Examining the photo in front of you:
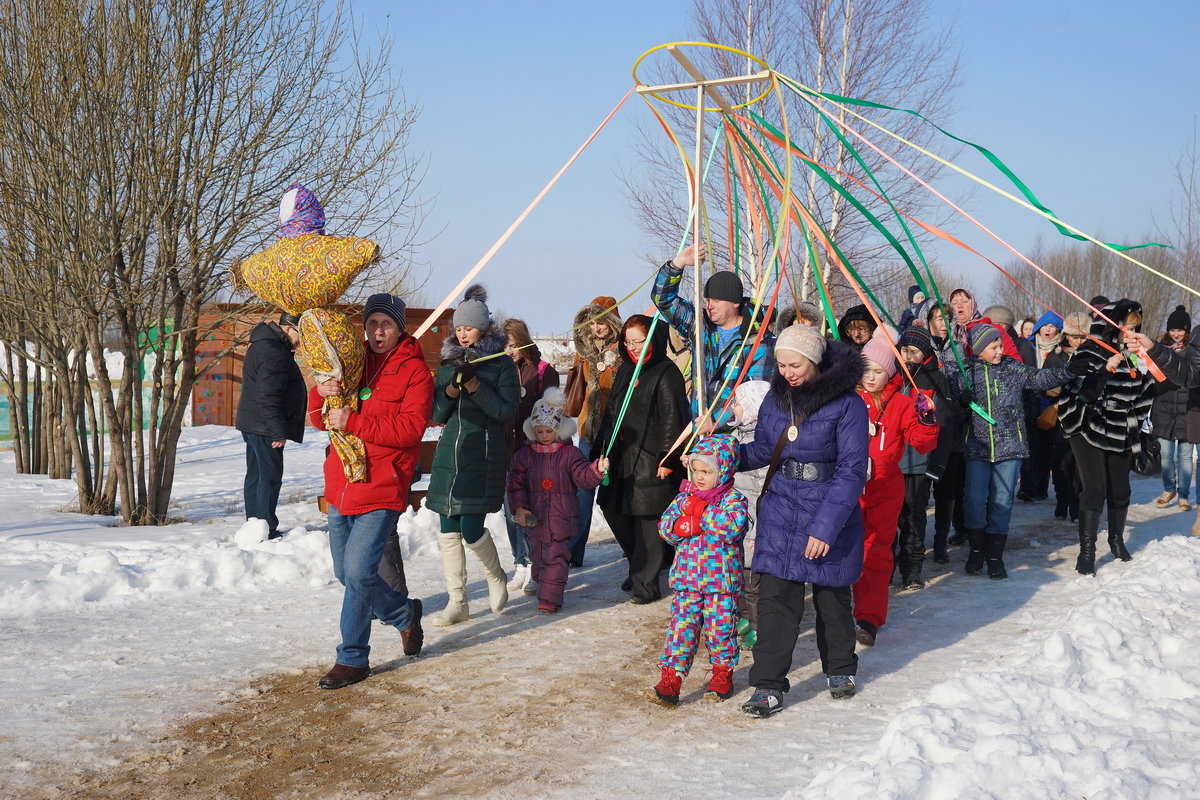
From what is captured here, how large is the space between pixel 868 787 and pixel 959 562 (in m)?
5.16

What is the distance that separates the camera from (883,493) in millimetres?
5930

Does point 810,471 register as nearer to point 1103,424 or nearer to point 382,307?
point 382,307

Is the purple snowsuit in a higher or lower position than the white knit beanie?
lower

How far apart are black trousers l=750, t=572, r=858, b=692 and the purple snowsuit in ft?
6.05

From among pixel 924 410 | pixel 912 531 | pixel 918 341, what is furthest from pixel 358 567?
pixel 918 341

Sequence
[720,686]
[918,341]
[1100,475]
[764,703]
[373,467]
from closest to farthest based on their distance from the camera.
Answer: [764,703] → [720,686] → [373,467] → [918,341] → [1100,475]

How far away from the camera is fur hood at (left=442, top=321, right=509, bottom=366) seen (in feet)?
19.5

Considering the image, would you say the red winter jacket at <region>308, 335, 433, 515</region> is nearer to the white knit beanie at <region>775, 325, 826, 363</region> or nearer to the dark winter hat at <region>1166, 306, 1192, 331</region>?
the white knit beanie at <region>775, 325, 826, 363</region>

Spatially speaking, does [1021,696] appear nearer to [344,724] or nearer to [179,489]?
[344,724]

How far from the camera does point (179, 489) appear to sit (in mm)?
12695

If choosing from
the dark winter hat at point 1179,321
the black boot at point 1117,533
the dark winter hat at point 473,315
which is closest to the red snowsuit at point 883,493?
the dark winter hat at point 473,315

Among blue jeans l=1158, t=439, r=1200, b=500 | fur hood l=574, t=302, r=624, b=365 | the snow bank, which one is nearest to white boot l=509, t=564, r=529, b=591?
fur hood l=574, t=302, r=624, b=365

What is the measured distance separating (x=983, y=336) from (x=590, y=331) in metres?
2.80

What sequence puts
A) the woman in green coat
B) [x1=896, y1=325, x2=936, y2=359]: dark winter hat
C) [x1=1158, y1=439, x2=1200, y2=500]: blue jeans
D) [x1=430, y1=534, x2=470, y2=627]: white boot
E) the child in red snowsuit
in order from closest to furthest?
the child in red snowsuit → the woman in green coat → [x1=430, y1=534, x2=470, y2=627]: white boot → [x1=896, y1=325, x2=936, y2=359]: dark winter hat → [x1=1158, y1=439, x2=1200, y2=500]: blue jeans
